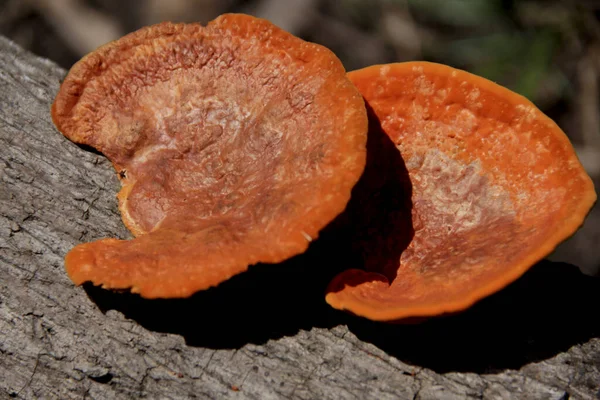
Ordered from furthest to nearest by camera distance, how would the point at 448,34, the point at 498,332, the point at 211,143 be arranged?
the point at 448,34
the point at 211,143
the point at 498,332

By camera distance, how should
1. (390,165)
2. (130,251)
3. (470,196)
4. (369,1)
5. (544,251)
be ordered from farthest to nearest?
(369,1)
(390,165)
(470,196)
(130,251)
(544,251)

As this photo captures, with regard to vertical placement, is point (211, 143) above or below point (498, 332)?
above

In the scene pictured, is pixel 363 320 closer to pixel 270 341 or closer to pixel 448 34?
pixel 270 341

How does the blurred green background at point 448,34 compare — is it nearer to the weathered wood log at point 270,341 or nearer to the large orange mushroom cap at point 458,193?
the large orange mushroom cap at point 458,193

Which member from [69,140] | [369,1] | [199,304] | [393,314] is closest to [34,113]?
[69,140]

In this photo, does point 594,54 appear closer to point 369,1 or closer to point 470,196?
point 369,1

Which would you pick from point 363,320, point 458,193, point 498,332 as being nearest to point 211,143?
point 363,320

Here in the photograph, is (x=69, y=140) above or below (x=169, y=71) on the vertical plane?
below
